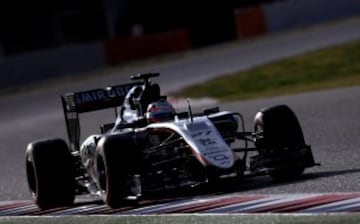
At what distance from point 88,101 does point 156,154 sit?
1770mm

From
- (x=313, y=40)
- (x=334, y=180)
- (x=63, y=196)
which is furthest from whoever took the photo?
(x=313, y=40)

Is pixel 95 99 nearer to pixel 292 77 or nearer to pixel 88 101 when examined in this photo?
pixel 88 101

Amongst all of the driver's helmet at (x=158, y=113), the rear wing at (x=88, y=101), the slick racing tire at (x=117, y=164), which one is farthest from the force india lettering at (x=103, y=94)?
the slick racing tire at (x=117, y=164)

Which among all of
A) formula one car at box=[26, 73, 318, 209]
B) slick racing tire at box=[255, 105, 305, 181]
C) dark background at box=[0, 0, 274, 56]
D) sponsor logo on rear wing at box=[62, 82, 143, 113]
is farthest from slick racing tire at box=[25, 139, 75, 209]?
dark background at box=[0, 0, 274, 56]

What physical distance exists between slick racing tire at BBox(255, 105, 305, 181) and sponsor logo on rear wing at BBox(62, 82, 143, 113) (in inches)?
67.2

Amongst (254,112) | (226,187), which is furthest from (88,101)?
(254,112)

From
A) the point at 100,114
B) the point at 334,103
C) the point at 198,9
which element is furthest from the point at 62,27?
the point at 334,103

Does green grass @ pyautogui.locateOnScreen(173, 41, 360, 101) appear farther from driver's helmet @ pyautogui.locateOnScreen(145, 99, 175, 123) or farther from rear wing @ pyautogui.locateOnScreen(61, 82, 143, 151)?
driver's helmet @ pyautogui.locateOnScreen(145, 99, 175, 123)

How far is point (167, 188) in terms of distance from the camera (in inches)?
406

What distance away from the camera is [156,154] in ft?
34.8

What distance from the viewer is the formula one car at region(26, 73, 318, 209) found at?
10125mm

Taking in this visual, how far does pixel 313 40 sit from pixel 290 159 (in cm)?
2439

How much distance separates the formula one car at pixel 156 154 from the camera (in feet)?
33.2

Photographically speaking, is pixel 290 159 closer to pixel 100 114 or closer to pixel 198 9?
pixel 100 114
